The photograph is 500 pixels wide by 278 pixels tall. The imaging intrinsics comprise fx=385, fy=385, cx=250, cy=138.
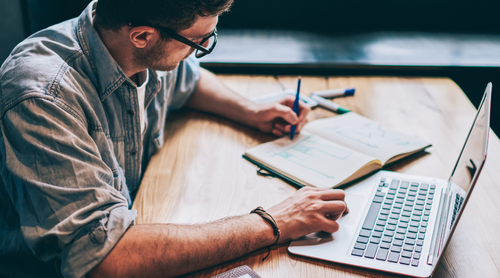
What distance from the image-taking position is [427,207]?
85 centimetres

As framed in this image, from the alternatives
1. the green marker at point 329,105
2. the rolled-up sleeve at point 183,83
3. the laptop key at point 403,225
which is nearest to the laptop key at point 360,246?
the laptop key at point 403,225

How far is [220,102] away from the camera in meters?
1.29

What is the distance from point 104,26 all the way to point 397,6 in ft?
5.63

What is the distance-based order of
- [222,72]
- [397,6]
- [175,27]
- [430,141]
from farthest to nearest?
[397,6] < [222,72] < [430,141] < [175,27]

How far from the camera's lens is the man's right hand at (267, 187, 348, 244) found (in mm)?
761

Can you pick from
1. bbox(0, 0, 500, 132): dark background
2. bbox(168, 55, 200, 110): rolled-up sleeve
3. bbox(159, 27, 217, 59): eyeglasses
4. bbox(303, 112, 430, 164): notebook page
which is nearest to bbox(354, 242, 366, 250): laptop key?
bbox(303, 112, 430, 164): notebook page

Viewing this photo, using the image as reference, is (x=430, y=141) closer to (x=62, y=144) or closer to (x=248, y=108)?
(x=248, y=108)

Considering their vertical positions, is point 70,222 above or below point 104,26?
below

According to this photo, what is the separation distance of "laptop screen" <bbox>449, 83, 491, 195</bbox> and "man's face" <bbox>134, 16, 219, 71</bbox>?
61 cm

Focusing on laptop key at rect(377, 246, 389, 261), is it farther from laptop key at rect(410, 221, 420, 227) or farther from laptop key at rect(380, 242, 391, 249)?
laptop key at rect(410, 221, 420, 227)

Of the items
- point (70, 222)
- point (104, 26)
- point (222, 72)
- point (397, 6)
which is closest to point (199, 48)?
point (104, 26)

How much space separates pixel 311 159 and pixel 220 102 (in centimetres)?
42

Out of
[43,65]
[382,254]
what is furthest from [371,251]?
[43,65]

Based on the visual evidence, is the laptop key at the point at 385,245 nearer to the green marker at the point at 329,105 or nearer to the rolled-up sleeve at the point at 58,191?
the rolled-up sleeve at the point at 58,191
